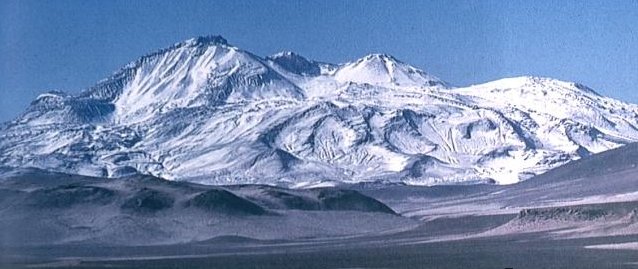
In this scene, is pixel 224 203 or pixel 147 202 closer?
pixel 147 202

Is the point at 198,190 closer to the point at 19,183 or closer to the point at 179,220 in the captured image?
the point at 179,220

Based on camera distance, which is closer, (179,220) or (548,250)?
(548,250)

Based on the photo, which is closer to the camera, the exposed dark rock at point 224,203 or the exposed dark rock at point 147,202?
the exposed dark rock at point 147,202

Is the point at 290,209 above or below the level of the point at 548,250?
above

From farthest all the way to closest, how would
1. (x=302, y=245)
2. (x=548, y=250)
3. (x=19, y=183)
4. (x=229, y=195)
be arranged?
(x=19, y=183) → (x=229, y=195) → (x=302, y=245) → (x=548, y=250)

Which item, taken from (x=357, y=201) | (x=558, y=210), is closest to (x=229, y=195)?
(x=357, y=201)

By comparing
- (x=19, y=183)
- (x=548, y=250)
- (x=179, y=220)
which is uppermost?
(x=19, y=183)

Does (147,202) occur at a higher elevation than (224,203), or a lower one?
higher

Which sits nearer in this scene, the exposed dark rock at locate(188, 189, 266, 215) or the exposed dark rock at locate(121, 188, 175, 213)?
the exposed dark rock at locate(121, 188, 175, 213)

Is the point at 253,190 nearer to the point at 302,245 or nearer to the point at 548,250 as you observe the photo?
the point at 302,245

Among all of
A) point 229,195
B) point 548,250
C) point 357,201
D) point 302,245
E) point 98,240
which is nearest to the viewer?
point 548,250
